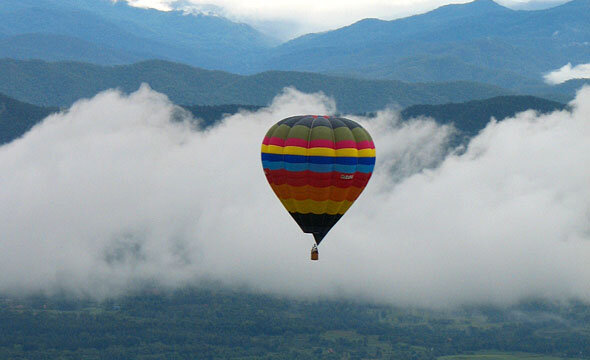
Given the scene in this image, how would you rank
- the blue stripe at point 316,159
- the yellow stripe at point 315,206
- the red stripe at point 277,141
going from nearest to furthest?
the blue stripe at point 316,159, the red stripe at point 277,141, the yellow stripe at point 315,206

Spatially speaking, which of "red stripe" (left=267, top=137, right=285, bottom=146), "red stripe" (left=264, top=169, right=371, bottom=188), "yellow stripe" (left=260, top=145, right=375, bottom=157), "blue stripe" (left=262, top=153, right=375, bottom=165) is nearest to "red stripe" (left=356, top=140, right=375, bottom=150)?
"yellow stripe" (left=260, top=145, right=375, bottom=157)

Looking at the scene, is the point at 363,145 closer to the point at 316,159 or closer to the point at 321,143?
the point at 321,143

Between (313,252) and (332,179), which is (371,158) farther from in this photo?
(313,252)

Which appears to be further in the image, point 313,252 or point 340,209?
point 340,209

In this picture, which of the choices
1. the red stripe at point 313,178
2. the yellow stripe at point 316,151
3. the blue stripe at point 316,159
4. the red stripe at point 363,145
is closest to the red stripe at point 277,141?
the yellow stripe at point 316,151

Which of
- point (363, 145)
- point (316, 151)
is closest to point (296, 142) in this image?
point (316, 151)

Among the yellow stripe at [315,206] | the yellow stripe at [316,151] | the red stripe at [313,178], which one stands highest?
the yellow stripe at [316,151]

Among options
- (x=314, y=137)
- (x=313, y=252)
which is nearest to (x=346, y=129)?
(x=314, y=137)

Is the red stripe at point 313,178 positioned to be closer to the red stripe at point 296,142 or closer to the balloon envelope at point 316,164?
the balloon envelope at point 316,164
